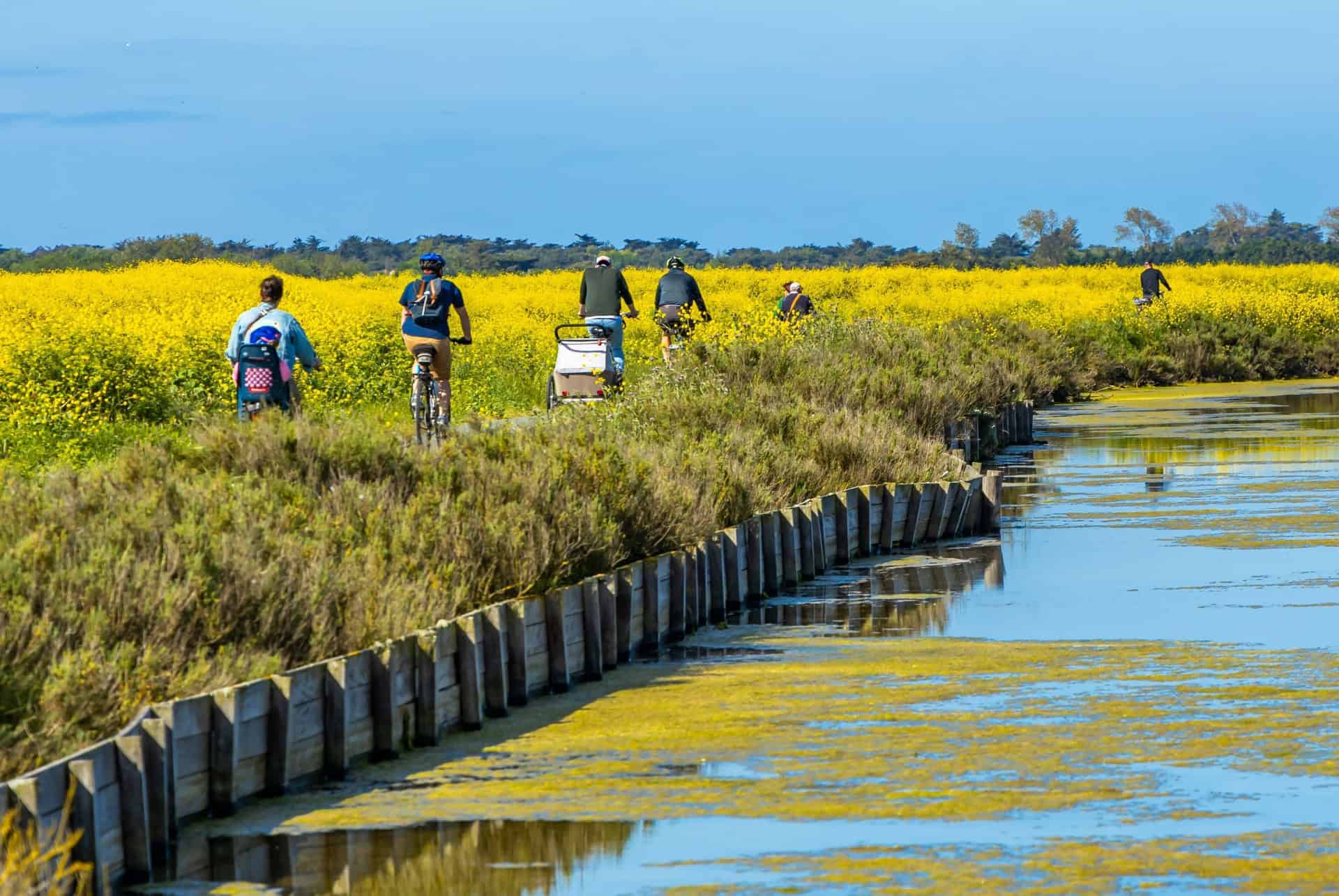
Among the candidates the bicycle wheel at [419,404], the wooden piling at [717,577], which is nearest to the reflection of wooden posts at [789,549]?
the wooden piling at [717,577]

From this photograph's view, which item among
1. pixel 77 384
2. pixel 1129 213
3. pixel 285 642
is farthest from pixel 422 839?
pixel 1129 213

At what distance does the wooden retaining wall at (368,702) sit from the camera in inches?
331

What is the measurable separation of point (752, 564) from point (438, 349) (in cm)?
634

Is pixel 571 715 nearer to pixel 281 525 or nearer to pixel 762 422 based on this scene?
pixel 281 525

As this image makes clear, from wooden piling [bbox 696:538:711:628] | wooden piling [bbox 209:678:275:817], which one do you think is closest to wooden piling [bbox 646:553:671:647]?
wooden piling [bbox 696:538:711:628]

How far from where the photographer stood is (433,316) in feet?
72.2

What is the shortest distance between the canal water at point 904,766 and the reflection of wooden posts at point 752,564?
0.91 ft

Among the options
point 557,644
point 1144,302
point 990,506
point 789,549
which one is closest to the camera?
point 557,644

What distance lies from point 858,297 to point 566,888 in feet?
205

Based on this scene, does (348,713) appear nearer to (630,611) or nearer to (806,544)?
(630,611)

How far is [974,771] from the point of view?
391 inches

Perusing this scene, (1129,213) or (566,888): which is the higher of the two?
(1129,213)

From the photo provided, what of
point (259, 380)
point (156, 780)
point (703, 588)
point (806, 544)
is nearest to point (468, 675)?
point (156, 780)

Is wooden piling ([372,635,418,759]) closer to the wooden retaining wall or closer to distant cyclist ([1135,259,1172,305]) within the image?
the wooden retaining wall
